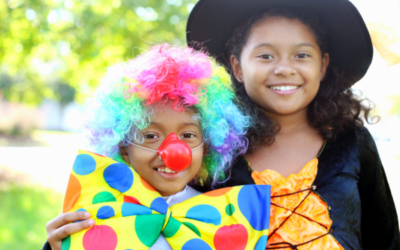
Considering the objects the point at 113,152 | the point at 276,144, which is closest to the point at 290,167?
the point at 276,144

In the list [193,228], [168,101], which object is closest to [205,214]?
[193,228]

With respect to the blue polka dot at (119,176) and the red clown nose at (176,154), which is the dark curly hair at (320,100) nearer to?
the red clown nose at (176,154)

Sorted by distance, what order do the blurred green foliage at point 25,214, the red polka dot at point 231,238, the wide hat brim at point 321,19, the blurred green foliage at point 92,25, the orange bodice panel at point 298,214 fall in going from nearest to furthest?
the red polka dot at point 231,238 → the orange bodice panel at point 298,214 → the wide hat brim at point 321,19 → the blurred green foliage at point 25,214 → the blurred green foliage at point 92,25

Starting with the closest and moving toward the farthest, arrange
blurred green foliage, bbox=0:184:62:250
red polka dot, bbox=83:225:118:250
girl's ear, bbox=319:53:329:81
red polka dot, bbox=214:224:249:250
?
red polka dot, bbox=83:225:118:250 → red polka dot, bbox=214:224:249:250 → girl's ear, bbox=319:53:329:81 → blurred green foliage, bbox=0:184:62:250

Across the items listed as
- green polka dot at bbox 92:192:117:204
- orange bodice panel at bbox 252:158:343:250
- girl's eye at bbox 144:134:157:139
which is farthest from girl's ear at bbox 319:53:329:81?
green polka dot at bbox 92:192:117:204

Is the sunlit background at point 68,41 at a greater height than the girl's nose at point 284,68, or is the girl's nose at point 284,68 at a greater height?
the girl's nose at point 284,68

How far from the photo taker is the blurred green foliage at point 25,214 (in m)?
4.42

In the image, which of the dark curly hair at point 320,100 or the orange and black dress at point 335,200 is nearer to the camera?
the orange and black dress at point 335,200

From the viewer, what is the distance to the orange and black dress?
1.71 meters

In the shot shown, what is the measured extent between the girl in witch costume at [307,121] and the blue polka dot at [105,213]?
0.64 metres

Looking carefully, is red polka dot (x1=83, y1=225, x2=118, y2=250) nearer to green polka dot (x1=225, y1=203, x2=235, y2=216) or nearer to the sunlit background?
green polka dot (x1=225, y1=203, x2=235, y2=216)

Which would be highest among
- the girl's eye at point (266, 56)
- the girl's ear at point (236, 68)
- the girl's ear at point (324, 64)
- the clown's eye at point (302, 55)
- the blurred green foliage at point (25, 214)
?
the clown's eye at point (302, 55)

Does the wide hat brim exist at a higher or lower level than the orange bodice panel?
higher

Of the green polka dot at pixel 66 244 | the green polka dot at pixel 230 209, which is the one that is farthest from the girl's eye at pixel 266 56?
the green polka dot at pixel 66 244
